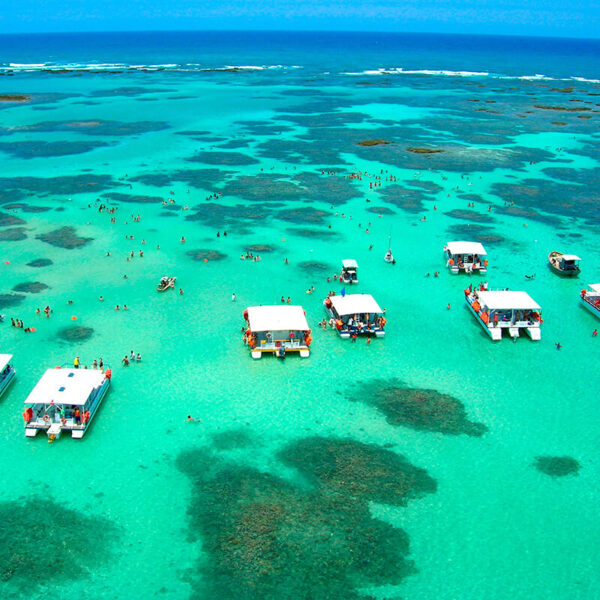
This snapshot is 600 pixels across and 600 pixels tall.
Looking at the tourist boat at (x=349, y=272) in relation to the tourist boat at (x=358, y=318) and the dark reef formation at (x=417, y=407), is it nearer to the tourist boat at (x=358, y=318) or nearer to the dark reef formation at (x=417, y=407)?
the tourist boat at (x=358, y=318)

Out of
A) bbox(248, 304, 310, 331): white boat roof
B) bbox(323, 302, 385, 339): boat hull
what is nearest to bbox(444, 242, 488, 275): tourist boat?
bbox(323, 302, 385, 339): boat hull

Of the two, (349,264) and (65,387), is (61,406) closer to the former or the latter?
(65,387)

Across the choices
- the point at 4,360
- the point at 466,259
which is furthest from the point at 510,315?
the point at 4,360

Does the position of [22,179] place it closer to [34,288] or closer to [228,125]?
[34,288]

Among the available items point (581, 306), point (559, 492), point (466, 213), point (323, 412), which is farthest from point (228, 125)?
point (559, 492)

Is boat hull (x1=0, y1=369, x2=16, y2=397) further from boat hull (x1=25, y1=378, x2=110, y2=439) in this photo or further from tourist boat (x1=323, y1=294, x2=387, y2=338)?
tourist boat (x1=323, y1=294, x2=387, y2=338)
